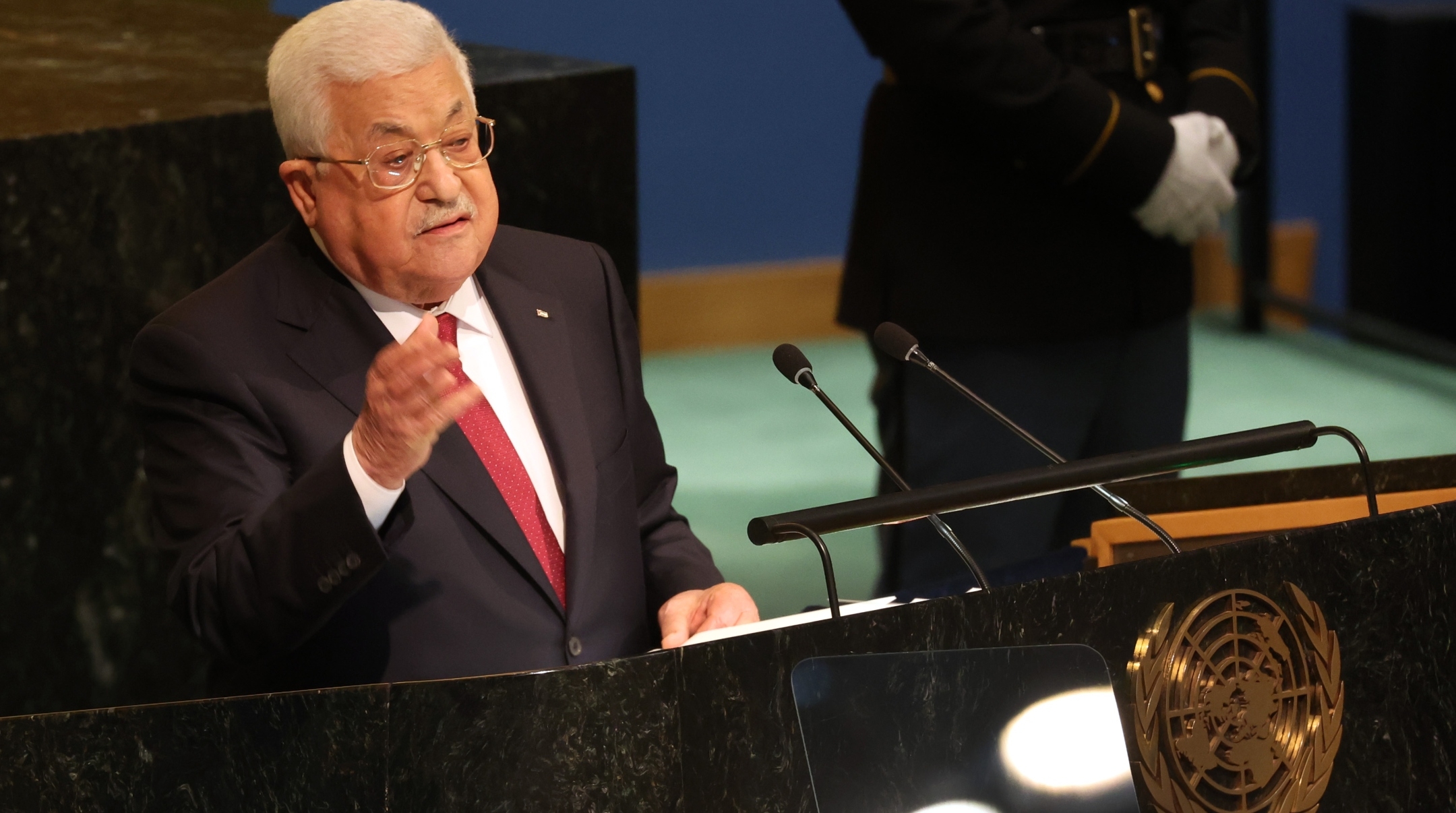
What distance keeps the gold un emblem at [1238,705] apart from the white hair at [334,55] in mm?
892

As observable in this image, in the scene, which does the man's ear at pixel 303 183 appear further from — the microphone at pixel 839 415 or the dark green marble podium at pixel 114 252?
the dark green marble podium at pixel 114 252

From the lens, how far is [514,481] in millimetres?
1812

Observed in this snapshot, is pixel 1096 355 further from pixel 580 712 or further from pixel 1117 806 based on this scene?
pixel 580 712

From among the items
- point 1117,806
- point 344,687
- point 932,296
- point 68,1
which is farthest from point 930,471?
point 68,1

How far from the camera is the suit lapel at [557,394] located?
5.95ft

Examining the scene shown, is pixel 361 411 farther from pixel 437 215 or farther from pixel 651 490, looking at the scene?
pixel 651 490

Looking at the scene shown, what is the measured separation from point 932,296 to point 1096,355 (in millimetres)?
270

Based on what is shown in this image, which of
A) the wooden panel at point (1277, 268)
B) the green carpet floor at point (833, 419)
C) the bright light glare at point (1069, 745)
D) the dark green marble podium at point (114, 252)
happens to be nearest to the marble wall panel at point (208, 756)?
the bright light glare at point (1069, 745)

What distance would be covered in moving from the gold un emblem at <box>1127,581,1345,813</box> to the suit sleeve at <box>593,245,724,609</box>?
67 centimetres

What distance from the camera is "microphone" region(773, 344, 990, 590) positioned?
4.81 feet

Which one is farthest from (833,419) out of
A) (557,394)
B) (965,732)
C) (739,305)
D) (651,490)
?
(965,732)

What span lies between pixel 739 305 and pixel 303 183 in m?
4.05

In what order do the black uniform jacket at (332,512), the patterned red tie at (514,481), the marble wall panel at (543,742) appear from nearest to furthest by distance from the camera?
the marble wall panel at (543,742) < the black uniform jacket at (332,512) < the patterned red tie at (514,481)

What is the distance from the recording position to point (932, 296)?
2.68 m
